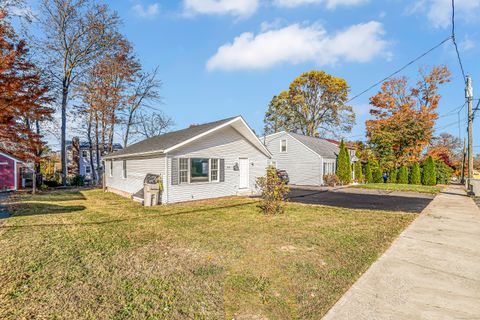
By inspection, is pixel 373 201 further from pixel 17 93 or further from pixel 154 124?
pixel 154 124

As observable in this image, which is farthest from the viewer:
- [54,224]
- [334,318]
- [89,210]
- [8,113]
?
[8,113]

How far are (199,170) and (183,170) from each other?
0.91 meters

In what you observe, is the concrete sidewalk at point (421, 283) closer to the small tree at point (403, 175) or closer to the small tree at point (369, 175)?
the small tree at point (369, 175)

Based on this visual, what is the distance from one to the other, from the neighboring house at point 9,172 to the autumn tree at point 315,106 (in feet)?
90.0

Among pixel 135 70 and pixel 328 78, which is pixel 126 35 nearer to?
pixel 135 70

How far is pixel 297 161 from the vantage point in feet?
71.1

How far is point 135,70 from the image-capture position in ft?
79.8

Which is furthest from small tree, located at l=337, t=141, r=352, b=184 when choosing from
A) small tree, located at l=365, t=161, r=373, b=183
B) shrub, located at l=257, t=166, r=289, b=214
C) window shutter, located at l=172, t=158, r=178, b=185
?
window shutter, located at l=172, t=158, r=178, b=185

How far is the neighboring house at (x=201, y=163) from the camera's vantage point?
416 inches

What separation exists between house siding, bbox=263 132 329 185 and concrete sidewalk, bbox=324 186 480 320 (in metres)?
14.3

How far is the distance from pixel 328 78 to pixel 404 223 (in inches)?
1077

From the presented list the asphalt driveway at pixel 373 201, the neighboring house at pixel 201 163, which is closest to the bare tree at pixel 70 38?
the neighboring house at pixel 201 163

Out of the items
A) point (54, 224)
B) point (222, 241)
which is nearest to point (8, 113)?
point (54, 224)

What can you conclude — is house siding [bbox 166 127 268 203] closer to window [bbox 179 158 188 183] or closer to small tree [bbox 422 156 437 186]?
window [bbox 179 158 188 183]
